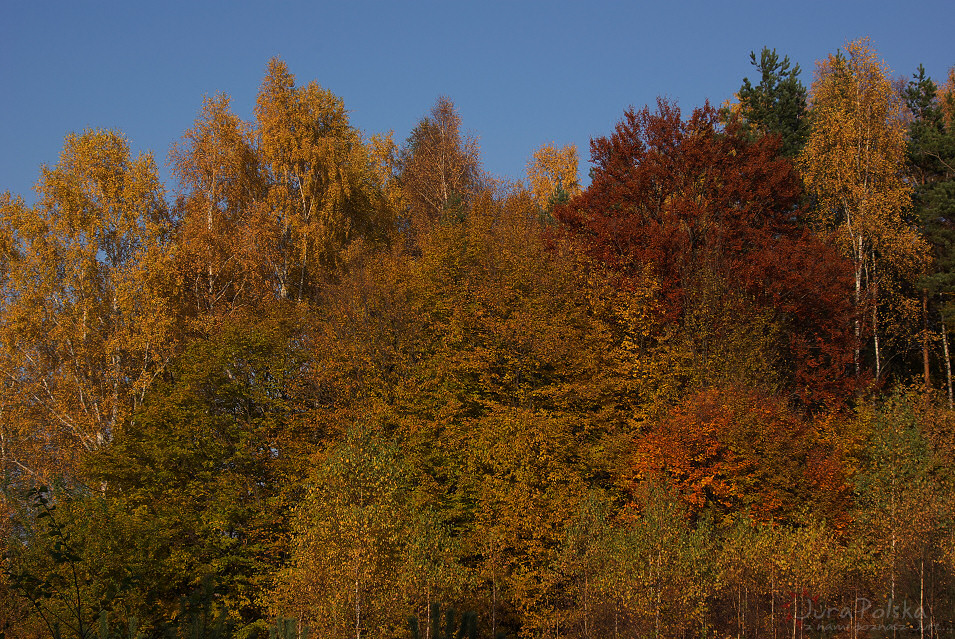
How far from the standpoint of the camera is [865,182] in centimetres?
4200

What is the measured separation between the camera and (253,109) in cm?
4822

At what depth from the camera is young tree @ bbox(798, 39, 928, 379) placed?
41.0m

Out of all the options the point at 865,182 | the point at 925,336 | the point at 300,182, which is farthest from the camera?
the point at 300,182

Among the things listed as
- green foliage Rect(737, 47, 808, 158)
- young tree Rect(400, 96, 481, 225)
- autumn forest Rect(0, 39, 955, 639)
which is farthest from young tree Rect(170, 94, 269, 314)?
green foliage Rect(737, 47, 808, 158)

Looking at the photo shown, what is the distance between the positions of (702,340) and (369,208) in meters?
A: 25.1

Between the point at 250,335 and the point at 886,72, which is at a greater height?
the point at 886,72

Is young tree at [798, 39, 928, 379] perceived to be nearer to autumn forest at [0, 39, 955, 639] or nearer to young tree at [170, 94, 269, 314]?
autumn forest at [0, 39, 955, 639]

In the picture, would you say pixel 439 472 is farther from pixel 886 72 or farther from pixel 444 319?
pixel 886 72

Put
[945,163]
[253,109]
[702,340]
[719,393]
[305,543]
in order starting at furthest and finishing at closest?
1. [253,109]
2. [945,163]
3. [702,340]
4. [719,393]
5. [305,543]

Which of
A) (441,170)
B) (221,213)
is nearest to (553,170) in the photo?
(441,170)

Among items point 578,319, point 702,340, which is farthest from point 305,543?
point 702,340

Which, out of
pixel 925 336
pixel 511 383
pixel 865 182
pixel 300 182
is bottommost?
pixel 511 383

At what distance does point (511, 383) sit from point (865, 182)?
21886 mm

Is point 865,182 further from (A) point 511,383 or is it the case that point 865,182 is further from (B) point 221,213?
(B) point 221,213
